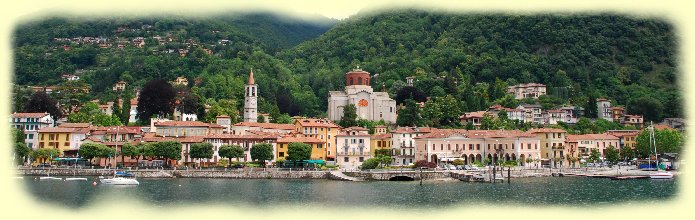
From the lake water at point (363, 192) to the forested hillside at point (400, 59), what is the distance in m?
36.8

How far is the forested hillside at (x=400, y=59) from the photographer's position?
110 metres

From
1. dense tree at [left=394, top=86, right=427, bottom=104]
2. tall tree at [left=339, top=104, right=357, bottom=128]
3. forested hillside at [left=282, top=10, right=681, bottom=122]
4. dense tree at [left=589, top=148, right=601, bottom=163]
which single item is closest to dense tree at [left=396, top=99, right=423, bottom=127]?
tall tree at [left=339, top=104, right=357, bottom=128]

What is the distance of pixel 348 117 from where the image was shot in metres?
87.9

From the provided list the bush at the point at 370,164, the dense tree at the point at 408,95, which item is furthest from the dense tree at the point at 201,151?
the dense tree at the point at 408,95

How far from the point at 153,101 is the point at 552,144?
143 ft

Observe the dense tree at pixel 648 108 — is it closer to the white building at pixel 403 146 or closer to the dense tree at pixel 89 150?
the white building at pixel 403 146

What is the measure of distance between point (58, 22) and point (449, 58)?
81996 mm

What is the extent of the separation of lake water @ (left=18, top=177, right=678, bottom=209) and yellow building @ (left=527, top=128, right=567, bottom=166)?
15.3m

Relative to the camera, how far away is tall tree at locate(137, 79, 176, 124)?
8494cm

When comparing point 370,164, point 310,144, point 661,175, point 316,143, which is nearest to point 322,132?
point 316,143

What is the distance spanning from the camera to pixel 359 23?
164500 millimetres

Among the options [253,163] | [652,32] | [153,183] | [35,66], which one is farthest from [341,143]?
[652,32]

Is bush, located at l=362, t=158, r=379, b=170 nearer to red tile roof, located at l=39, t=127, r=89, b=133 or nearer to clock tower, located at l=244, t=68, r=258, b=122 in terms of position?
clock tower, located at l=244, t=68, r=258, b=122
